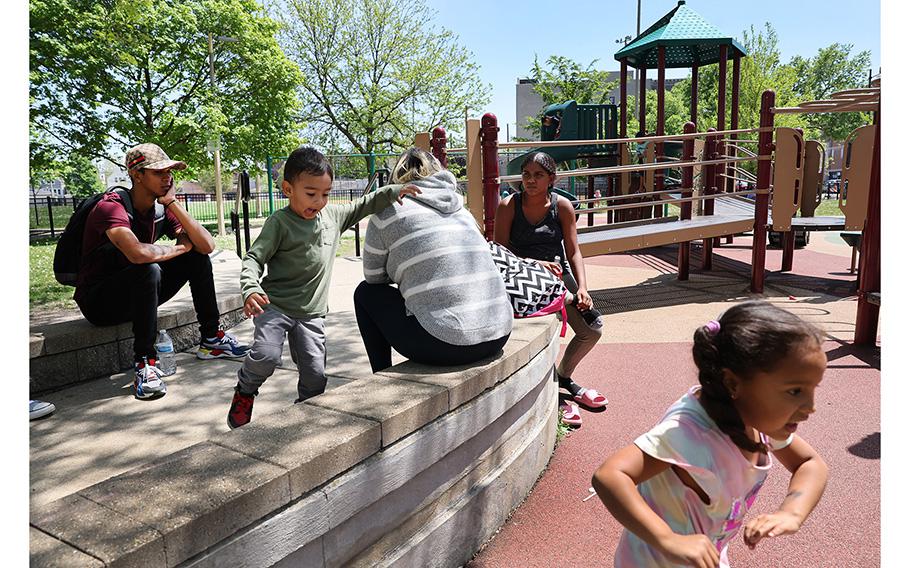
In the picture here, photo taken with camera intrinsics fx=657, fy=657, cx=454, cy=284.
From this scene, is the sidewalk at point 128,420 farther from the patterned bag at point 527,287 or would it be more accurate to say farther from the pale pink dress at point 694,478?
the pale pink dress at point 694,478

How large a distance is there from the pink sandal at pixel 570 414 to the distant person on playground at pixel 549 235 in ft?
0.23

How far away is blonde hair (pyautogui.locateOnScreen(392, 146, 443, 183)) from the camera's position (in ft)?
10.4

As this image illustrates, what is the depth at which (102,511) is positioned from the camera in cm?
156

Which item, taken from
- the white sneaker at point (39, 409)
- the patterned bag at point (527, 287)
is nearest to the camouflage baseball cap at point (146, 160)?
the white sneaker at point (39, 409)

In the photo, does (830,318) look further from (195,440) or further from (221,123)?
(221,123)

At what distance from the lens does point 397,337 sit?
299 centimetres

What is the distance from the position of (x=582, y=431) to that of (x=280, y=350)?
1977 mm

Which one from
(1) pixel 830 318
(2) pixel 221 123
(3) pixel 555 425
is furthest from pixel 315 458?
(2) pixel 221 123

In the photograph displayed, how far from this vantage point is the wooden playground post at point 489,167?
6.57 meters

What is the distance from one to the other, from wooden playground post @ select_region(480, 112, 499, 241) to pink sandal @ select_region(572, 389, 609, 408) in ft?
7.69

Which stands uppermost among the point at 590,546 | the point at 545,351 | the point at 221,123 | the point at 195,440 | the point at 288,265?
the point at 221,123

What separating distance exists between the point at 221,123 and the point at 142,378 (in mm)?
20541

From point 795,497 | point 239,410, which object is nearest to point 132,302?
point 239,410

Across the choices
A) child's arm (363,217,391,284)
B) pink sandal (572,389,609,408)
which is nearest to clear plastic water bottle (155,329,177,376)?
child's arm (363,217,391,284)
